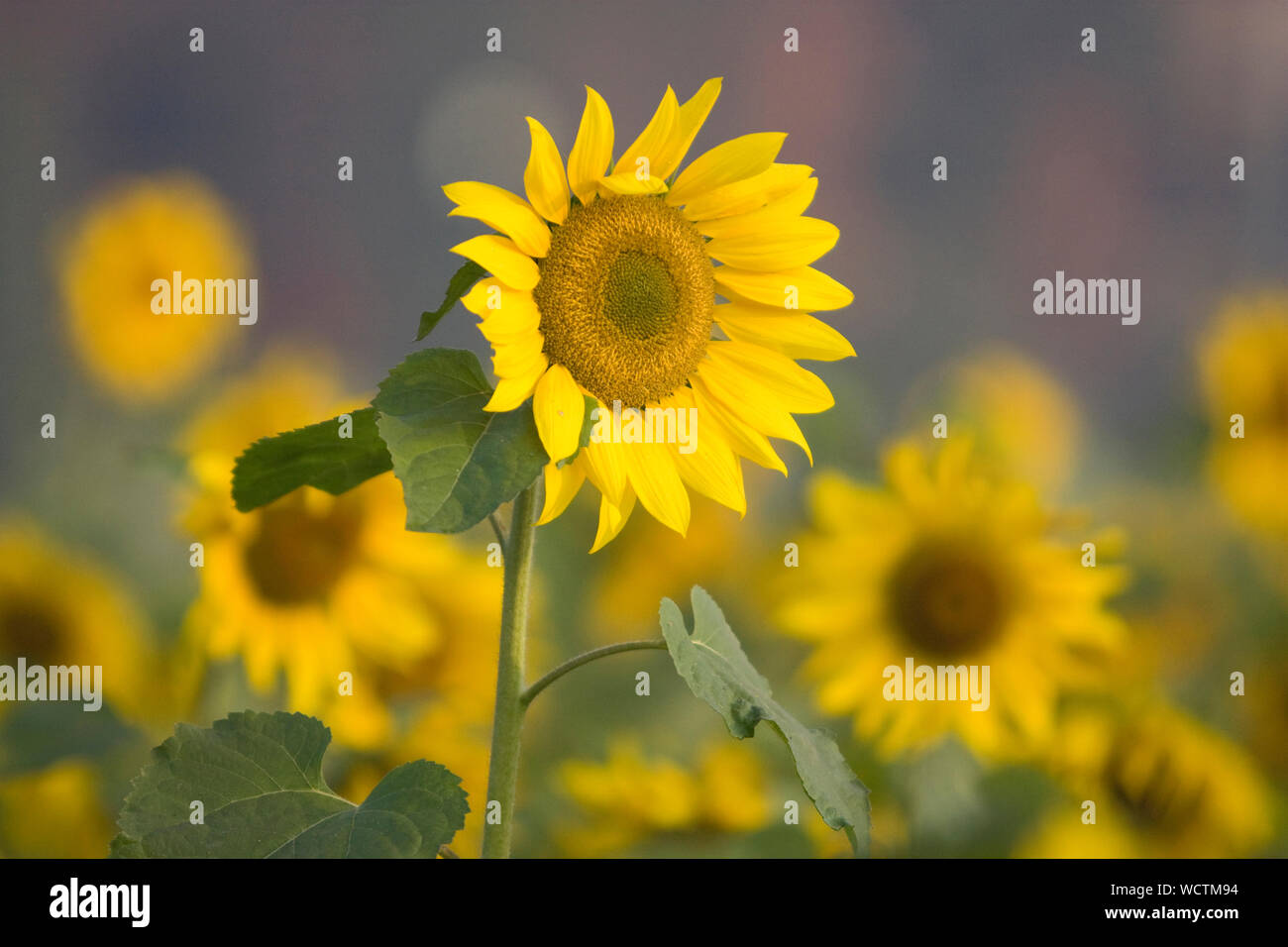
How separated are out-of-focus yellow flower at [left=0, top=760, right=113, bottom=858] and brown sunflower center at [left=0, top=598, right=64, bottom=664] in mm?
140

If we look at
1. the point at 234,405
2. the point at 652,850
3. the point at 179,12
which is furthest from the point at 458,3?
the point at 652,850

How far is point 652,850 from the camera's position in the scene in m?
0.99

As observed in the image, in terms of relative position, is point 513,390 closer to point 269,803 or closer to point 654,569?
point 269,803

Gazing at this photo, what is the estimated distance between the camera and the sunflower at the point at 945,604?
3.64ft

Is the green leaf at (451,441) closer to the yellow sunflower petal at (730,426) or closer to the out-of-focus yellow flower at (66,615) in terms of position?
the yellow sunflower petal at (730,426)

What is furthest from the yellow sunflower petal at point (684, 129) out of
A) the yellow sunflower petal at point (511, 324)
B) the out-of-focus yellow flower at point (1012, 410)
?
the out-of-focus yellow flower at point (1012, 410)

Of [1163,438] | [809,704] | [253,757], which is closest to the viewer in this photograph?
[253,757]

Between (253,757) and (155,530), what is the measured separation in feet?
2.14

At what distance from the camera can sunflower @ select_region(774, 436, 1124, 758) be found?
1.11 m

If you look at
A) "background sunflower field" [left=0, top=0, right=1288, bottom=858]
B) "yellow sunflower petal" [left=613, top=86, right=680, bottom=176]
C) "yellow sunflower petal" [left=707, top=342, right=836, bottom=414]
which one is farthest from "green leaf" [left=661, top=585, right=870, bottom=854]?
"background sunflower field" [left=0, top=0, right=1288, bottom=858]

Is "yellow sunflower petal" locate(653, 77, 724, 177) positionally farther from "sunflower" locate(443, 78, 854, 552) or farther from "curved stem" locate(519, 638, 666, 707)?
"curved stem" locate(519, 638, 666, 707)

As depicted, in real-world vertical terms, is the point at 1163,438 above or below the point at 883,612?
above

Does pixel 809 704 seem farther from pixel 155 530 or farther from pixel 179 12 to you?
pixel 179 12

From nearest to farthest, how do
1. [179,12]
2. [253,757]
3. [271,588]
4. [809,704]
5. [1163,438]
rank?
1. [253,757]
2. [271,588]
3. [809,704]
4. [179,12]
5. [1163,438]
